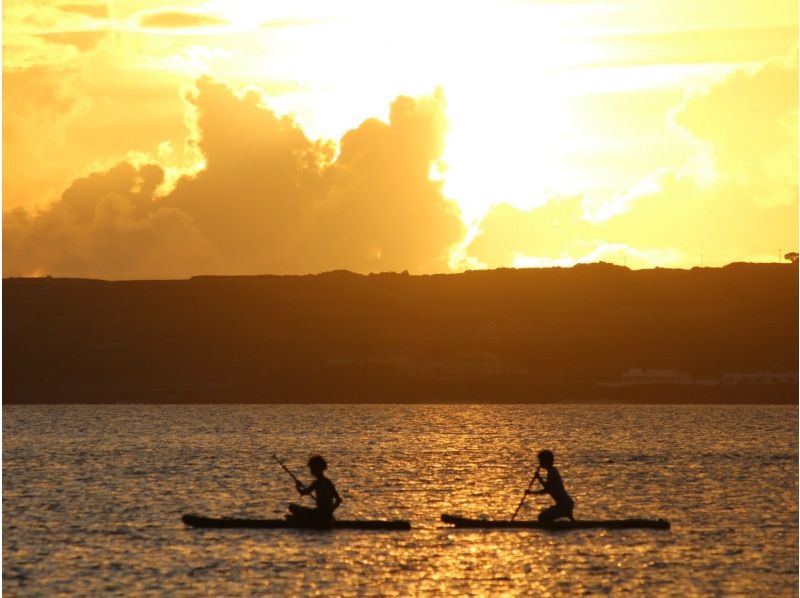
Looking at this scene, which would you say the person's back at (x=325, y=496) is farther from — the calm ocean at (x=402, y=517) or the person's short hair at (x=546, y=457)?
the person's short hair at (x=546, y=457)

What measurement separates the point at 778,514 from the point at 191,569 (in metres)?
26.5

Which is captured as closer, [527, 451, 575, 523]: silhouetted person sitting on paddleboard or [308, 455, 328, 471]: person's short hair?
[308, 455, 328, 471]: person's short hair

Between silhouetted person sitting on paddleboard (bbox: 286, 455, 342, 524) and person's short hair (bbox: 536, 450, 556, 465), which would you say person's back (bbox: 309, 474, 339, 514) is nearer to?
silhouetted person sitting on paddleboard (bbox: 286, 455, 342, 524)

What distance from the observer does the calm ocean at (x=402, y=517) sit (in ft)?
142

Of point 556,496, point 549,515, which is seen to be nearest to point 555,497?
point 556,496

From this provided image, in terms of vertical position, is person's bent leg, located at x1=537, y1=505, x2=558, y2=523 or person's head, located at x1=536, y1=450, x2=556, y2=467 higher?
person's head, located at x1=536, y1=450, x2=556, y2=467

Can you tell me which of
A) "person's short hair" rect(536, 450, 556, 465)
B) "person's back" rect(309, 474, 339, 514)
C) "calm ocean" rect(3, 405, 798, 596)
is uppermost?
"person's short hair" rect(536, 450, 556, 465)

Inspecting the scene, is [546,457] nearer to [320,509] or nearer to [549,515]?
[549,515]

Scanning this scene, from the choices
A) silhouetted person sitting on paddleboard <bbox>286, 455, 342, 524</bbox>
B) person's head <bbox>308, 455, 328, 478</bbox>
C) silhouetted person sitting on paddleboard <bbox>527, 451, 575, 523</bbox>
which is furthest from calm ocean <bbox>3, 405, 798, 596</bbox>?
person's head <bbox>308, 455, 328, 478</bbox>

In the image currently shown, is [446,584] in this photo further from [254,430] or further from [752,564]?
[254,430]

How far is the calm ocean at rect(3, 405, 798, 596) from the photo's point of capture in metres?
43.3

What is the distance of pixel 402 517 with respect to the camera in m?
60.5

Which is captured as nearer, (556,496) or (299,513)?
(556,496)

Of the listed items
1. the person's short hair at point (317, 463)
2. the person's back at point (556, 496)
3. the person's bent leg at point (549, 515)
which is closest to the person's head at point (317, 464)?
the person's short hair at point (317, 463)
